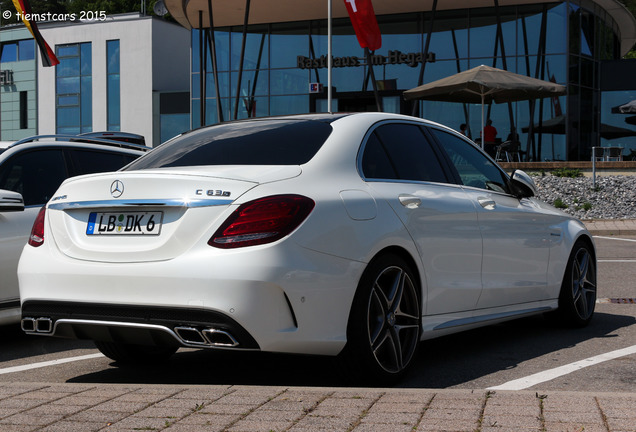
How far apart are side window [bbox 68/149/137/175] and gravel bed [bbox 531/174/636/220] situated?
15.2 metres

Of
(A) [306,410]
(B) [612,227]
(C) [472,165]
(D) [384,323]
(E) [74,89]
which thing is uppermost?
(E) [74,89]

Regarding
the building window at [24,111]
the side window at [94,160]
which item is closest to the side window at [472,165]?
the side window at [94,160]

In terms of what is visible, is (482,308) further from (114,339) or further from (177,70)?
(177,70)

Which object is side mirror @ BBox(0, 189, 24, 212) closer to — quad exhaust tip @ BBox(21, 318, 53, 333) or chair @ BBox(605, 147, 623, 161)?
quad exhaust tip @ BBox(21, 318, 53, 333)

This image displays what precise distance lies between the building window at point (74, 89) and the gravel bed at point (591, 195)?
31.6m

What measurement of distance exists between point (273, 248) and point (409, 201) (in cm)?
122

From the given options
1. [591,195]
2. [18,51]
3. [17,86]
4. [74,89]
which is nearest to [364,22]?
[591,195]

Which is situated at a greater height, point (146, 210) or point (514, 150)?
point (514, 150)

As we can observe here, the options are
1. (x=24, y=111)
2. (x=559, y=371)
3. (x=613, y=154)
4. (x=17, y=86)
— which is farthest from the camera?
(x=17, y=86)

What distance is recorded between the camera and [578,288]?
7078mm

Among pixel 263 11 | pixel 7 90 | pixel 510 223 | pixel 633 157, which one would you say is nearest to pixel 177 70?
pixel 7 90

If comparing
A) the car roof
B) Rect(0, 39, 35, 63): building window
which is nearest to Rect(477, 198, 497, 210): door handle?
the car roof

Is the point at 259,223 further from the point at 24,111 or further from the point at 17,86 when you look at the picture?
the point at 17,86

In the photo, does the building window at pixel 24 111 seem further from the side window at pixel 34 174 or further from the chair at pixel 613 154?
the side window at pixel 34 174
